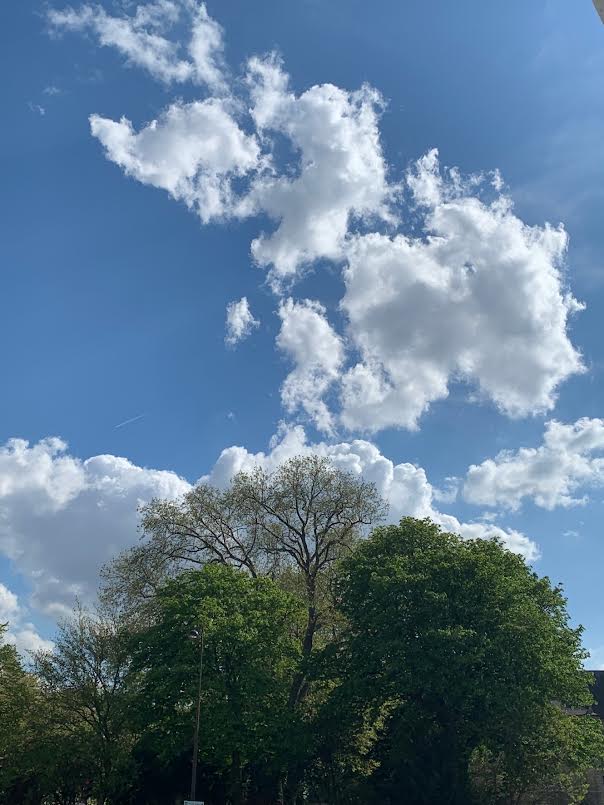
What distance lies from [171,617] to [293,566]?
11.6 m

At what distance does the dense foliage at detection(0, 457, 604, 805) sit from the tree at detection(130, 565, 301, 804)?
12 centimetres

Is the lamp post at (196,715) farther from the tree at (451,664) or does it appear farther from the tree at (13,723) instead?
the tree at (13,723)

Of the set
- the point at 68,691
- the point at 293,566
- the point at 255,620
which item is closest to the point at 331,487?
the point at 293,566

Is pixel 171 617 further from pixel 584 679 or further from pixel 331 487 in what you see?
pixel 584 679

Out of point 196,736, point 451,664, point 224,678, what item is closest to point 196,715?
point 196,736

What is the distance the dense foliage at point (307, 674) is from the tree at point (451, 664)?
4.9 inches

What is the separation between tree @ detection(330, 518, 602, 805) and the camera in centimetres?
3781

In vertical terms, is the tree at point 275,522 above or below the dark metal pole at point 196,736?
above

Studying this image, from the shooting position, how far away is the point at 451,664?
3788 cm

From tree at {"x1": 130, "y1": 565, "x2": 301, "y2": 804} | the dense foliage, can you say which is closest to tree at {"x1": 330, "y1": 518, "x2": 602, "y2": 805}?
the dense foliage

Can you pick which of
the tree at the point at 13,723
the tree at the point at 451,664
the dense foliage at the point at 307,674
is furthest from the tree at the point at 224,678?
the tree at the point at 13,723

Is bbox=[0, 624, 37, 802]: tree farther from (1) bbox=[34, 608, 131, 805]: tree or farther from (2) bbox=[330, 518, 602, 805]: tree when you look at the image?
(2) bbox=[330, 518, 602, 805]: tree

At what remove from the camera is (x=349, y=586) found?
4453 centimetres

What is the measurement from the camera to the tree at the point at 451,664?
37.8m
